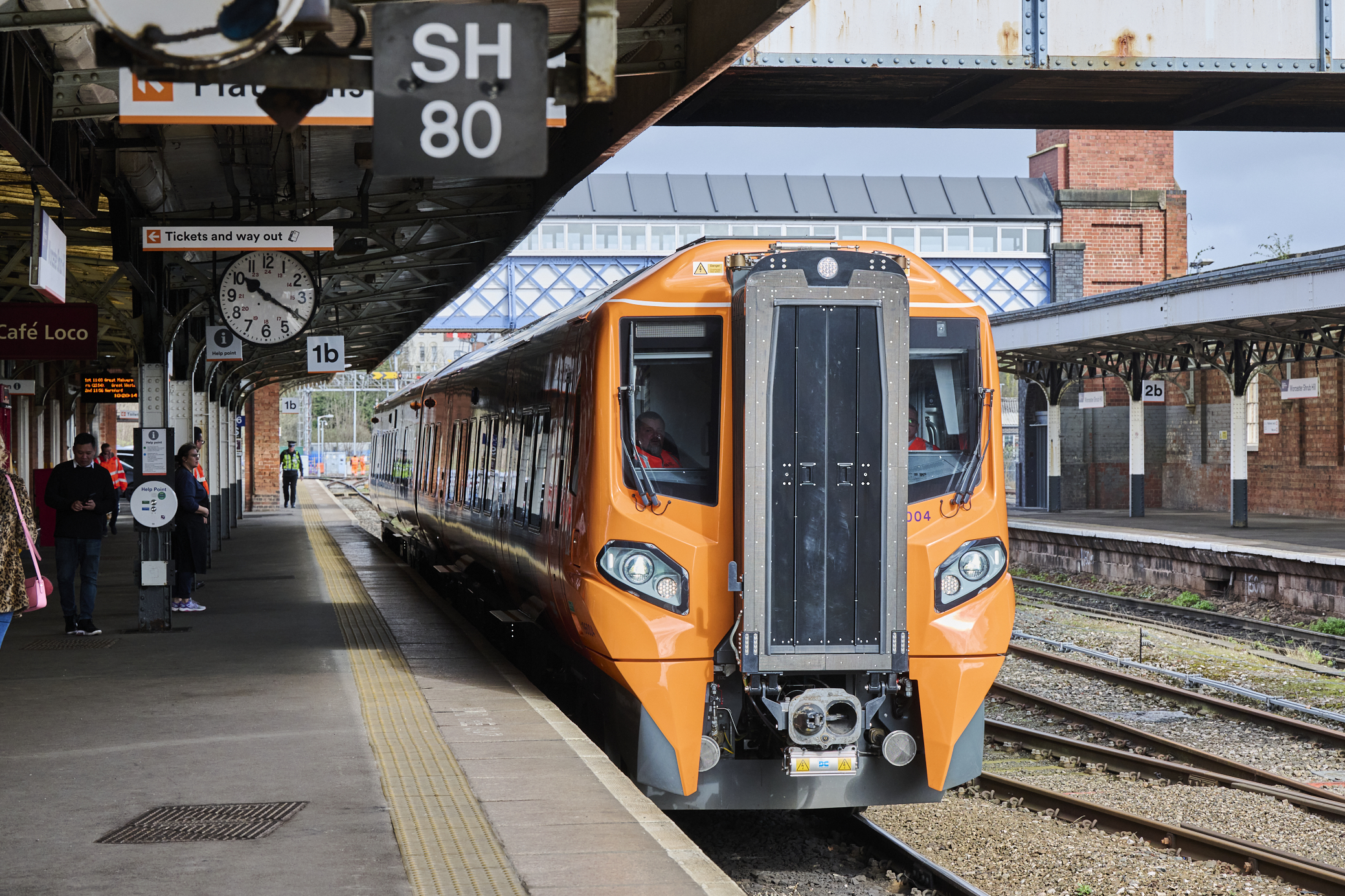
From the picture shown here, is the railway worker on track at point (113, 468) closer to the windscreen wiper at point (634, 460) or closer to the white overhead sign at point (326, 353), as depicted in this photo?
the white overhead sign at point (326, 353)

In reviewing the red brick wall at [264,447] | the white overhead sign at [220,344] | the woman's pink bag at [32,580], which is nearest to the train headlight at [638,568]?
the woman's pink bag at [32,580]

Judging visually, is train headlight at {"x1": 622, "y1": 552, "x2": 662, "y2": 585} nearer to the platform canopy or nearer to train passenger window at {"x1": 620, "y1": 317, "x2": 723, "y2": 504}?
train passenger window at {"x1": 620, "y1": 317, "x2": 723, "y2": 504}

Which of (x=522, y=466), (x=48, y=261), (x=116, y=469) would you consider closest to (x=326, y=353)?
(x=48, y=261)

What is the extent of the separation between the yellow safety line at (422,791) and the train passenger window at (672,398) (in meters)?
1.73

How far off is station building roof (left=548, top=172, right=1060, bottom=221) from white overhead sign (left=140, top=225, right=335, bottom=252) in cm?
2808

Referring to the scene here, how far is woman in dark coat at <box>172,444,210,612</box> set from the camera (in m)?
13.2

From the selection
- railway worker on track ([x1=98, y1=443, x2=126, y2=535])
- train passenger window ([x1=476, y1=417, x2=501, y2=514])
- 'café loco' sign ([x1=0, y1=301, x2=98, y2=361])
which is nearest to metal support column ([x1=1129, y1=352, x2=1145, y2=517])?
railway worker on track ([x1=98, y1=443, x2=126, y2=535])

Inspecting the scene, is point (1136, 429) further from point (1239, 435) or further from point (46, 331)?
point (46, 331)

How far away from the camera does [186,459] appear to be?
1323 centimetres

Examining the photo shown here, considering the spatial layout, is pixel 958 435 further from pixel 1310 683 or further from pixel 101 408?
pixel 101 408

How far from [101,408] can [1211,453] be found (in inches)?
1078

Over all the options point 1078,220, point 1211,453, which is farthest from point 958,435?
point 1078,220

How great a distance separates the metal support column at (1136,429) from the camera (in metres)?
29.4

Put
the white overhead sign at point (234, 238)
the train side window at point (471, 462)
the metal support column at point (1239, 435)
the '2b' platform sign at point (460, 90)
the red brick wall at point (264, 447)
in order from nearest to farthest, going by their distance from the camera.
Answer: the '2b' platform sign at point (460, 90) → the white overhead sign at point (234, 238) → the train side window at point (471, 462) → the metal support column at point (1239, 435) → the red brick wall at point (264, 447)
